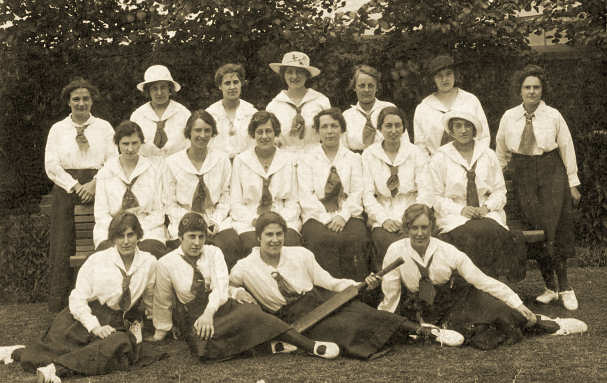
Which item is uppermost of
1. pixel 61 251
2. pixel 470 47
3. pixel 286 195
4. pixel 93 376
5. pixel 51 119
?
pixel 470 47

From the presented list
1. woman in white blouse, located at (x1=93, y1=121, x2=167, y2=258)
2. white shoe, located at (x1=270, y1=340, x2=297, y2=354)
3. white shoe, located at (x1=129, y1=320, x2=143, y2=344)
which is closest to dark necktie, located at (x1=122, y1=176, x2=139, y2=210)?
woman in white blouse, located at (x1=93, y1=121, x2=167, y2=258)

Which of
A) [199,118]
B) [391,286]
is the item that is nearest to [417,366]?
[391,286]

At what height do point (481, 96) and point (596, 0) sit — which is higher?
point (596, 0)

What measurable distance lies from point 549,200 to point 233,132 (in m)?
2.62

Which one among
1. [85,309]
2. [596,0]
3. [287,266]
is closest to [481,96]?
[596,0]

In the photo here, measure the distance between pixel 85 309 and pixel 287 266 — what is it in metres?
1.36

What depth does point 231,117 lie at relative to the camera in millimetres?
7426

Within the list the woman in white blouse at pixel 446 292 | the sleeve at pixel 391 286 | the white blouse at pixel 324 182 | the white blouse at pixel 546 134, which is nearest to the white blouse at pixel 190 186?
the white blouse at pixel 324 182

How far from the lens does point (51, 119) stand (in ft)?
28.4

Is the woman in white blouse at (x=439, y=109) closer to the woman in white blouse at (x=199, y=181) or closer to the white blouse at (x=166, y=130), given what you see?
the woman in white blouse at (x=199, y=181)

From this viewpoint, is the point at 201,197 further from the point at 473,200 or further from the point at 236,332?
the point at 473,200

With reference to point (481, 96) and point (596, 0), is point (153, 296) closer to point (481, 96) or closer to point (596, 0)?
point (481, 96)

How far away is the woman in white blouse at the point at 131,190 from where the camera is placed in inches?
256

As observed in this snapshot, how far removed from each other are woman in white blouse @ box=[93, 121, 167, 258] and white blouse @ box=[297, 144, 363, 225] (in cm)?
111
